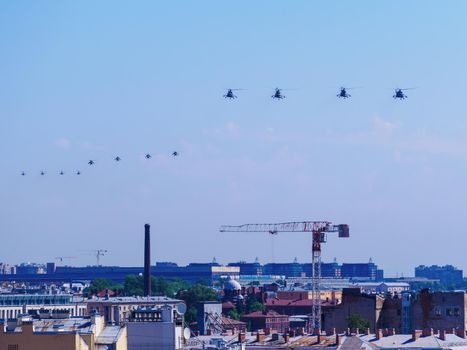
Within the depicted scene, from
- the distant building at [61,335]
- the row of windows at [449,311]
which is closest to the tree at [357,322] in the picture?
the row of windows at [449,311]

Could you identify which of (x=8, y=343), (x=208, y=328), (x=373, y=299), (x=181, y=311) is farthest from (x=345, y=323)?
(x=8, y=343)

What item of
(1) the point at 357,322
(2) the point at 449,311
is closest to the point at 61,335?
(1) the point at 357,322

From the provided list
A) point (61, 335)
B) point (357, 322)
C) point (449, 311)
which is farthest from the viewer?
point (449, 311)

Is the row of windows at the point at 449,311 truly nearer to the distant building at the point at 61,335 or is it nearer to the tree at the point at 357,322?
the tree at the point at 357,322

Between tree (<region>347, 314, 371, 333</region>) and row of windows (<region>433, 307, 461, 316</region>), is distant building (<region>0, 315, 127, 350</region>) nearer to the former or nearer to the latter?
tree (<region>347, 314, 371, 333</region>)

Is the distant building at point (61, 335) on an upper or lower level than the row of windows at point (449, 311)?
lower

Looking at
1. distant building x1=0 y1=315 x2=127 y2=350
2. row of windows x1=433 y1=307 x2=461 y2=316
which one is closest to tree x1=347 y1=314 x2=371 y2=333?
row of windows x1=433 y1=307 x2=461 y2=316

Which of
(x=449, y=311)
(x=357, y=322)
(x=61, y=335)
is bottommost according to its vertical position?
(x=61, y=335)

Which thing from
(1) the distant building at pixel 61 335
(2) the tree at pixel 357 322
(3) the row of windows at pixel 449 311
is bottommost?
(1) the distant building at pixel 61 335

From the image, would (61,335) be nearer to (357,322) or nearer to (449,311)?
(357,322)

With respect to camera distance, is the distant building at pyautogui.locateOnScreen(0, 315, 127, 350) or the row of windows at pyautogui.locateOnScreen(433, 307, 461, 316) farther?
the row of windows at pyautogui.locateOnScreen(433, 307, 461, 316)
